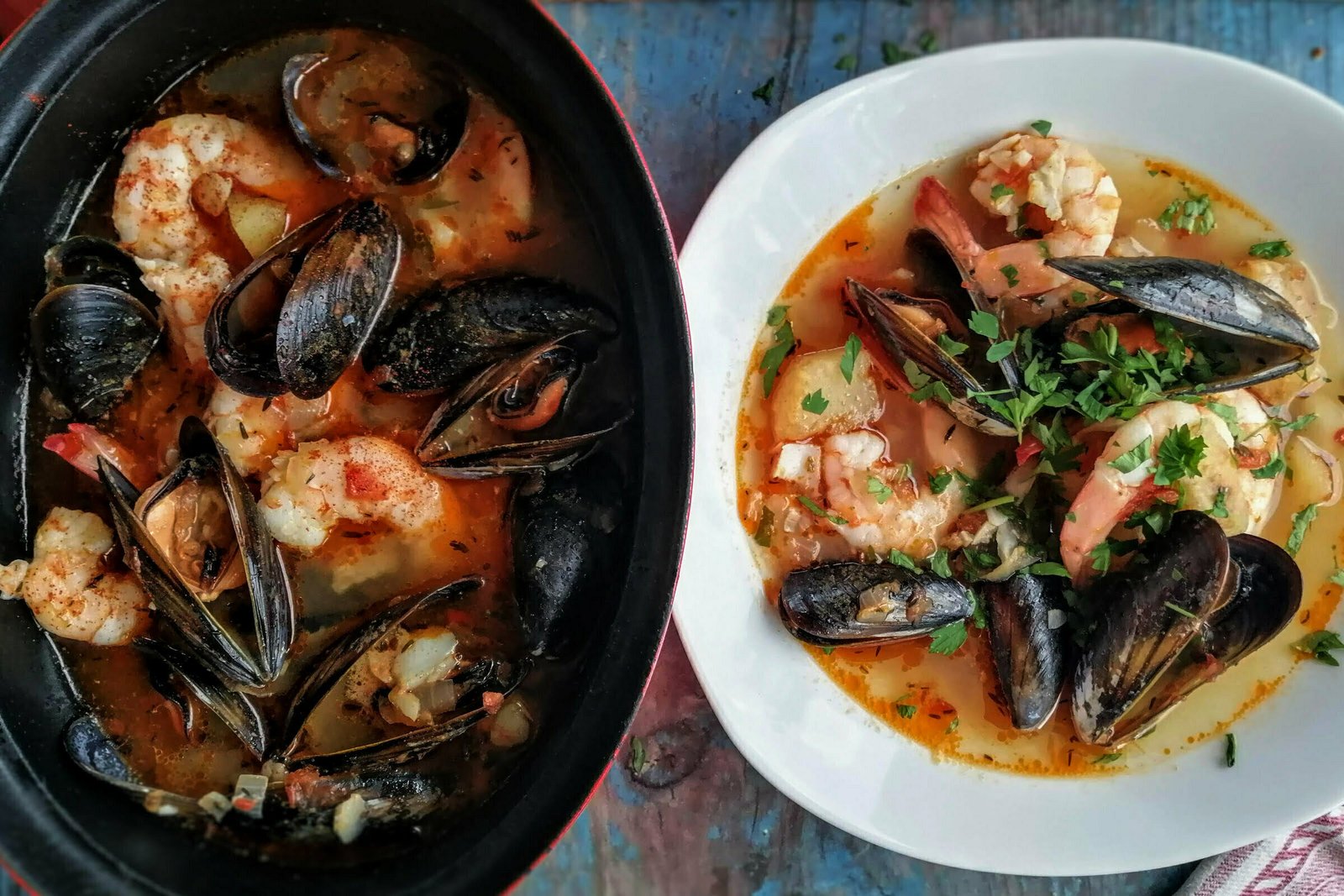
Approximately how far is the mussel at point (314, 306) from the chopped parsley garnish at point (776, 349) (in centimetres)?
88

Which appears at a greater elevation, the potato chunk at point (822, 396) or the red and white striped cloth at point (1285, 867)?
the potato chunk at point (822, 396)

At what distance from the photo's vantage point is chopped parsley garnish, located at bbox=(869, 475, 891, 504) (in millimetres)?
2039

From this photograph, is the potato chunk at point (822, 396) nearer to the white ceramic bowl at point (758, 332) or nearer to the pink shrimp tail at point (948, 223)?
the white ceramic bowl at point (758, 332)

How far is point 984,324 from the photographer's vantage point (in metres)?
1.98

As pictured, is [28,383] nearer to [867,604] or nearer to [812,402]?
[812,402]

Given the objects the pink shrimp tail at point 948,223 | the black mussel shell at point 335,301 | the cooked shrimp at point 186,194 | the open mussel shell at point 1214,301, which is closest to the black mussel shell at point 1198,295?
the open mussel shell at point 1214,301

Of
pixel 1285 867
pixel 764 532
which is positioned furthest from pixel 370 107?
pixel 1285 867

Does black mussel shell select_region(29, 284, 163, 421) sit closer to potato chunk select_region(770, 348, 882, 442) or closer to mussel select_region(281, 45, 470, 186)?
mussel select_region(281, 45, 470, 186)

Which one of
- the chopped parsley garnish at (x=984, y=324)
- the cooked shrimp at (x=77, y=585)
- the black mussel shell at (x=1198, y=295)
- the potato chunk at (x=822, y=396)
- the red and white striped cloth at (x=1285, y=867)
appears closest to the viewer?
the cooked shrimp at (x=77, y=585)

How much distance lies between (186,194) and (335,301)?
0.39 m

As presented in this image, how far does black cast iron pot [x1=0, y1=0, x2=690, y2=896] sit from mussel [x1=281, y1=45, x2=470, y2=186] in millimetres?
72

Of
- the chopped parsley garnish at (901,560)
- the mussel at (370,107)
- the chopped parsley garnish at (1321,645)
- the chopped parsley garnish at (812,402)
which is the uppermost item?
the mussel at (370,107)

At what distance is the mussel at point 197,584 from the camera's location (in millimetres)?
1661

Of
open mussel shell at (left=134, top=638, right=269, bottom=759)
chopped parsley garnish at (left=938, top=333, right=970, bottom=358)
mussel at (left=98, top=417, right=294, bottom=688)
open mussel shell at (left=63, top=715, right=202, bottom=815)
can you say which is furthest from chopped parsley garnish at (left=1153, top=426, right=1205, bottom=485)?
open mussel shell at (left=63, top=715, right=202, bottom=815)
